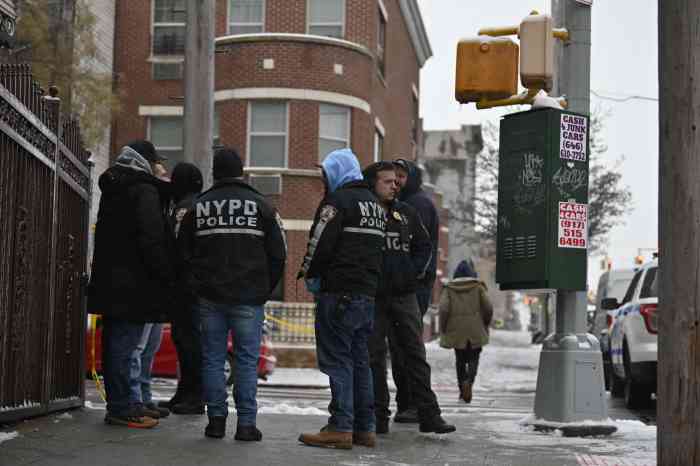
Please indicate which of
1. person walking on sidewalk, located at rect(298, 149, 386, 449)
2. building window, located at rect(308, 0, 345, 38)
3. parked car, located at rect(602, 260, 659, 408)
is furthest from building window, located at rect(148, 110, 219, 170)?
person walking on sidewalk, located at rect(298, 149, 386, 449)

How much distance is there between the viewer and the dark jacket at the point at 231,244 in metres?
7.67

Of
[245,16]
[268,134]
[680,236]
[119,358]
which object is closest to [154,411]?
[119,358]

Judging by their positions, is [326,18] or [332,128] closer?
[332,128]

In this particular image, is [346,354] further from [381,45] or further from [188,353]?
[381,45]

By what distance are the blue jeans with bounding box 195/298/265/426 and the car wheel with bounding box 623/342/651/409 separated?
7252 millimetres

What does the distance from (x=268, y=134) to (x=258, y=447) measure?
2117cm

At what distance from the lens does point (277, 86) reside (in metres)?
28.2

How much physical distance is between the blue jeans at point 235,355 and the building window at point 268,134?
2061 centimetres

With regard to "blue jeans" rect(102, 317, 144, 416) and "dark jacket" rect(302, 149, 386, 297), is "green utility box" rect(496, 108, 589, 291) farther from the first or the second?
"blue jeans" rect(102, 317, 144, 416)

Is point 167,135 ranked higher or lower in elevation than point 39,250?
higher

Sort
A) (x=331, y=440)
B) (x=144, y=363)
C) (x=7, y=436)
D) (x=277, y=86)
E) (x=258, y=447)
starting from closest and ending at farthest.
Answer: (x=7, y=436), (x=258, y=447), (x=331, y=440), (x=144, y=363), (x=277, y=86)

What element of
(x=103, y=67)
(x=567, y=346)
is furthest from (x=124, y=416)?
(x=103, y=67)

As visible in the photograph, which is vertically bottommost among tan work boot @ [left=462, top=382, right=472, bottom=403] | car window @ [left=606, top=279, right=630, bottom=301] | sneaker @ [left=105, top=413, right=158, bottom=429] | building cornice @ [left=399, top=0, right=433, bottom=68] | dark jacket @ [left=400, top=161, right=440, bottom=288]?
tan work boot @ [left=462, top=382, right=472, bottom=403]

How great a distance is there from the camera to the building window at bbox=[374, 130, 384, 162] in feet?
103
